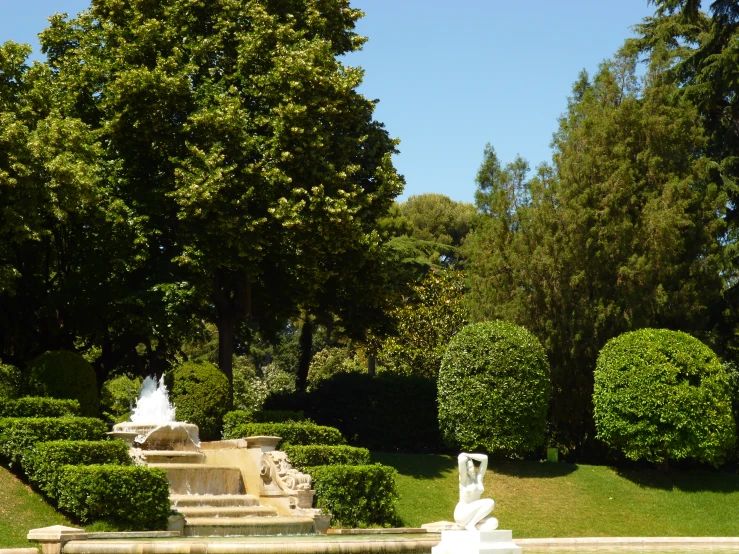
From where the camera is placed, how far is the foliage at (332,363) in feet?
181

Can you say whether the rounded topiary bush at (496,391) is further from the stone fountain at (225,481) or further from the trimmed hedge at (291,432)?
the stone fountain at (225,481)

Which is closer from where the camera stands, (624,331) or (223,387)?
(223,387)

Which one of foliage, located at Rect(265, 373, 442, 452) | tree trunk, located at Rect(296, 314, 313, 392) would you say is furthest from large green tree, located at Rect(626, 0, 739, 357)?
tree trunk, located at Rect(296, 314, 313, 392)

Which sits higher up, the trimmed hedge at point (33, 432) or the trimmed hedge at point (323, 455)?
the trimmed hedge at point (33, 432)

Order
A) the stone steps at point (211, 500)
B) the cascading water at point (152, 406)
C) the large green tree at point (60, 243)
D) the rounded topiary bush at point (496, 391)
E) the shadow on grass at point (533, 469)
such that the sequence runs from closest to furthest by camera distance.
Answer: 1. the stone steps at point (211, 500)
2. the large green tree at point (60, 243)
3. the cascading water at point (152, 406)
4. the rounded topiary bush at point (496, 391)
5. the shadow on grass at point (533, 469)

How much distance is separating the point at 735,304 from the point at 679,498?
9.25 m

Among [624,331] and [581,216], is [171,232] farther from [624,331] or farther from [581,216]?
[624,331]

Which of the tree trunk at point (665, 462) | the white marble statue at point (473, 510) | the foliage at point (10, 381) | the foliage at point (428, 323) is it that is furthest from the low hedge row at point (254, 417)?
the foliage at point (428, 323)

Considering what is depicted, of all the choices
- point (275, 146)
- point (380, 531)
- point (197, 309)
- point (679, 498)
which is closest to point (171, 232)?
point (197, 309)

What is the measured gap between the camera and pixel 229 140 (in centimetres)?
2648

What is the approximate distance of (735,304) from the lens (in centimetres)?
3366

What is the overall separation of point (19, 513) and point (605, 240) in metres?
20.6

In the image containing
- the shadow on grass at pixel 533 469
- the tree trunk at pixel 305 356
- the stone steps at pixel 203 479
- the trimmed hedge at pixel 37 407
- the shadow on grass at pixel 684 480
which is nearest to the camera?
the stone steps at pixel 203 479

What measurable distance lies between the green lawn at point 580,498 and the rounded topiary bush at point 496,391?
102 cm
